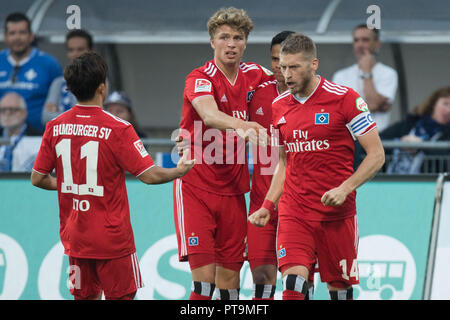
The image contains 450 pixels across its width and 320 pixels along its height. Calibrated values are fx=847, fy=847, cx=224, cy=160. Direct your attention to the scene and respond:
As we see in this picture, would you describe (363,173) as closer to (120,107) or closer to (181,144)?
(181,144)

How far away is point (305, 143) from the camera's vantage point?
245 inches

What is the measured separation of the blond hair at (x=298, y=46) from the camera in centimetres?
613

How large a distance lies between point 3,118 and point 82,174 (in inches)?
162

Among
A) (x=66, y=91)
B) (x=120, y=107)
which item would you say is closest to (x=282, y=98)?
(x=120, y=107)

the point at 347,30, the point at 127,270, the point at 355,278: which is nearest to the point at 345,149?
the point at 355,278

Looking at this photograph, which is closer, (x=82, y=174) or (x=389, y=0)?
(x=82, y=174)

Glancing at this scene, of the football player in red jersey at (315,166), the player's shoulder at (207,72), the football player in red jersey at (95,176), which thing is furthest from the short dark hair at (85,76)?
the football player in red jersey at (315,166)

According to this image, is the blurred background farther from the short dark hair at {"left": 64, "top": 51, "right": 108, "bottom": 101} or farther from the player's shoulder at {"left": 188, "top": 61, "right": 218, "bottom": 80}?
the short dark hair at {"left": 64, "top": 51, "right": 108, "bottom": 101}

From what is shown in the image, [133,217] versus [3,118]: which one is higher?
[3,118]

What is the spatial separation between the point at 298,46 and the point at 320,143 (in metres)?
0.72

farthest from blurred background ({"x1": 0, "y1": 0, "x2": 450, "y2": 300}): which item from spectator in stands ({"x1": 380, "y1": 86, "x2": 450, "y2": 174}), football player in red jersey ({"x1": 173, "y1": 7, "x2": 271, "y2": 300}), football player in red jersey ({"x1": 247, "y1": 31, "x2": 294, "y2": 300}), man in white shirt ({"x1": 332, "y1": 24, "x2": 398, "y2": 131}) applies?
football player in red jersey ({"x1": 173, "y1": 7, "x2": 271, "y2": 300})

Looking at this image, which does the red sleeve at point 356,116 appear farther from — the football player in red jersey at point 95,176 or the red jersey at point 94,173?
the red jersey at point 94,173

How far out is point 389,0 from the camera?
1021 cm
